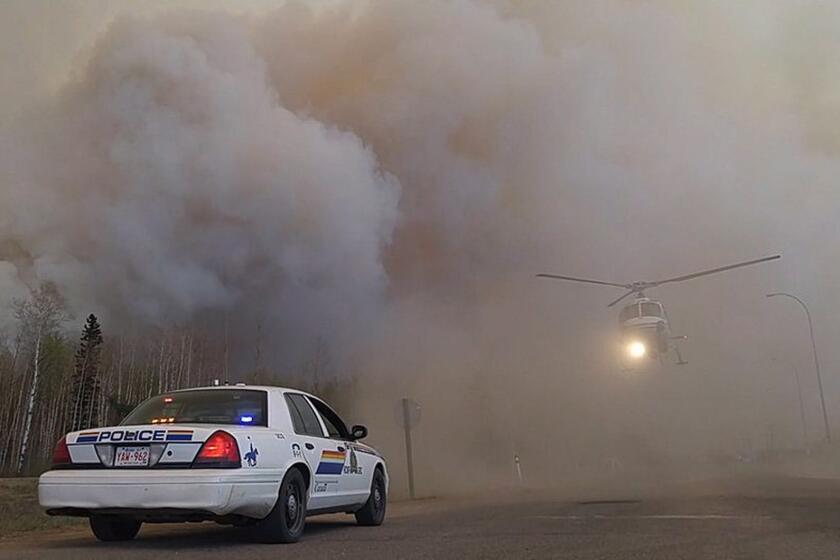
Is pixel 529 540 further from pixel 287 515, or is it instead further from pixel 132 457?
pixel 132 457

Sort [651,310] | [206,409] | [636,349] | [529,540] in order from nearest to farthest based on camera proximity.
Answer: [529,540], [206,409], [636,349], [651,310]

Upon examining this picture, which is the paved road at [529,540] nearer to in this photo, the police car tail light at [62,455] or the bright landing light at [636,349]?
the police car tail light at [62,455]

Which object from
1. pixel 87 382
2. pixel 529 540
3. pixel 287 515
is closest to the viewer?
pixel 287 515

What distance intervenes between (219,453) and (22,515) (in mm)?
8386

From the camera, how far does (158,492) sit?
5.76m

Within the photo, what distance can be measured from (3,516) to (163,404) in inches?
269

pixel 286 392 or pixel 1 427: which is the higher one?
pixel 1 427

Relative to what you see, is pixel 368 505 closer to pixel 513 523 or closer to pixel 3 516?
pixel 513 523

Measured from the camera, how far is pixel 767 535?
6.84m

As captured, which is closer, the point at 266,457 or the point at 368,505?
the point at 266,457

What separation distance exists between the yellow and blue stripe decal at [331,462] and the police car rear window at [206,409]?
0.88 meters

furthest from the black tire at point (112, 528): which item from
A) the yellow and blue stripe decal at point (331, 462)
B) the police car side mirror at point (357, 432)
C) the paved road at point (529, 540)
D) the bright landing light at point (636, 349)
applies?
the bright landing light at point (636, 349)

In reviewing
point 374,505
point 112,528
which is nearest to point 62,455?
point 112,528

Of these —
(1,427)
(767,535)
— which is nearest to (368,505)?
(767,535)
